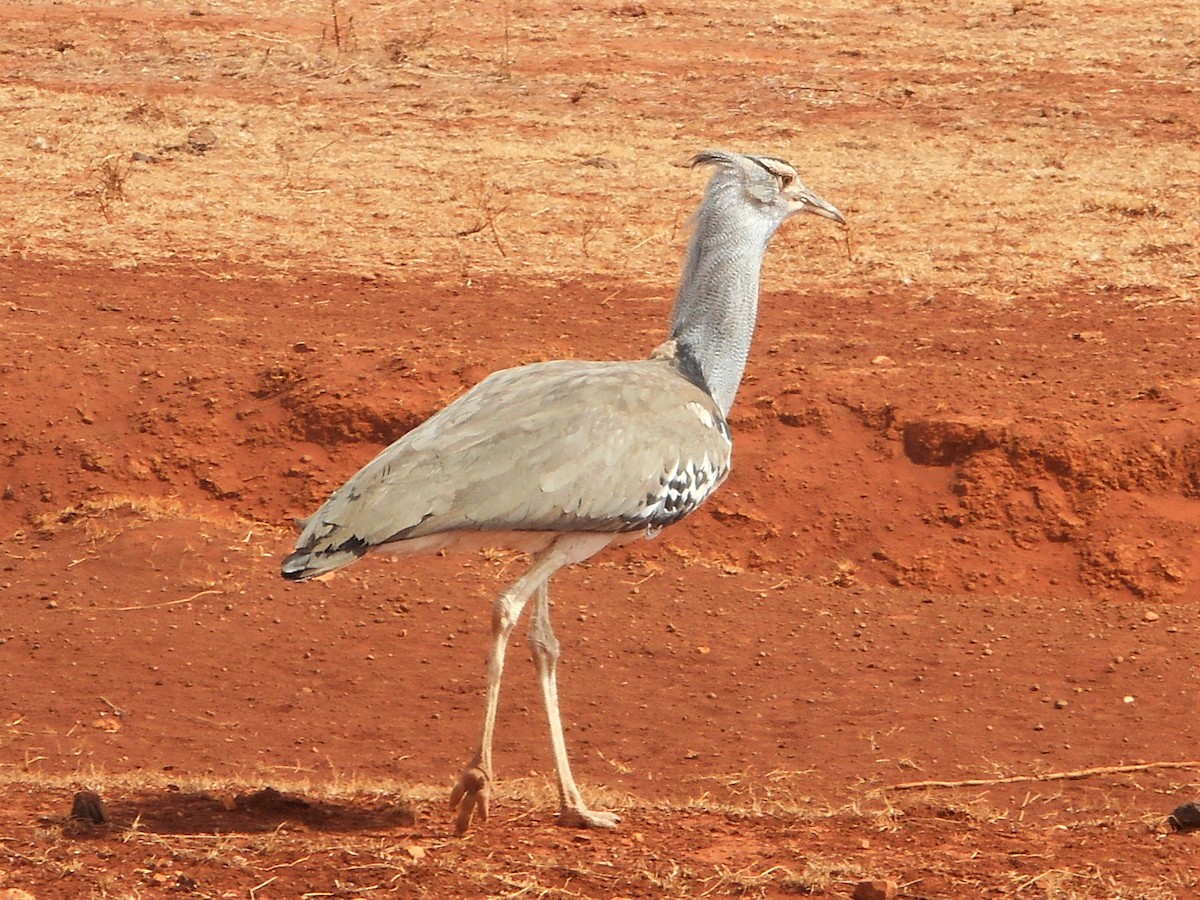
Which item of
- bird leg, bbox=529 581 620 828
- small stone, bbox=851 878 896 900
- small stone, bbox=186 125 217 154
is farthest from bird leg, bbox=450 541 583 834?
small stone, bbox=186 125 217 154

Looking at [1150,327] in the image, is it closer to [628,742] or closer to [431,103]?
[628,742]

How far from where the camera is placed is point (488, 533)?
171 inches

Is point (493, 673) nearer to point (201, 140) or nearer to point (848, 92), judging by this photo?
point (201, 140)

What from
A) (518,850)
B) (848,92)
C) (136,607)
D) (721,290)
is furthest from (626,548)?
(848,92)

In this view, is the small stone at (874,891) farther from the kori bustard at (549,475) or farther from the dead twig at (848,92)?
the dead twig at (848,92)

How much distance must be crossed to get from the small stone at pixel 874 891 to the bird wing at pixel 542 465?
112 cm

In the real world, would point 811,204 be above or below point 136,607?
above

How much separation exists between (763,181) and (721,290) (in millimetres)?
359

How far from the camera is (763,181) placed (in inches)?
200

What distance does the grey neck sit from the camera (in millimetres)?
4973

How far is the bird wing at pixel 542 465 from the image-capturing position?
4215 millimetres

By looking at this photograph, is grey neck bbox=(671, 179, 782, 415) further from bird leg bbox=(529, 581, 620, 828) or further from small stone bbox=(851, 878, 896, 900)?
small stone bbox=(851, 878, 896, 900)

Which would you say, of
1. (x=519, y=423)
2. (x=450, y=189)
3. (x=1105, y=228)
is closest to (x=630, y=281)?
(x=450, y=189)

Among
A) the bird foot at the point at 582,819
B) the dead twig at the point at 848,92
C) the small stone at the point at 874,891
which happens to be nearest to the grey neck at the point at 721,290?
the bird foot at the point at 582,819
